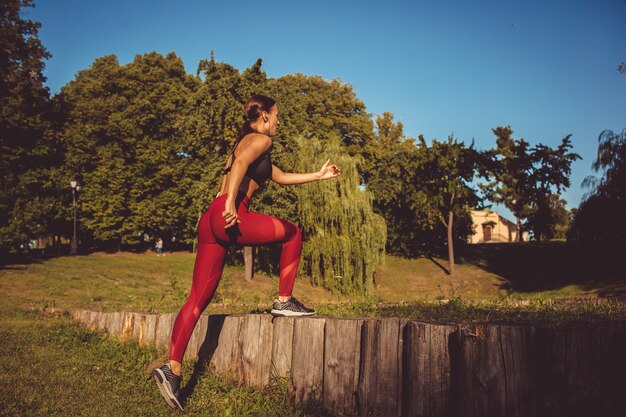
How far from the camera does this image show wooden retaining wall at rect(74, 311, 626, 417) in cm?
268

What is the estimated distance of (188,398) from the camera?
4.38 metres

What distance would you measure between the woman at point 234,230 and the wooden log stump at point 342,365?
58 centimetres

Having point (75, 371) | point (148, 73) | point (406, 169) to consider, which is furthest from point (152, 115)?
point (75, 371)

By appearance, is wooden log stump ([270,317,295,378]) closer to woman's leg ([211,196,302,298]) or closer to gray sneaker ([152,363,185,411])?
woman's leg ([211,196,302,298])

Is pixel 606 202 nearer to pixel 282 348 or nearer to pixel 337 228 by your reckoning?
pixel 337 228

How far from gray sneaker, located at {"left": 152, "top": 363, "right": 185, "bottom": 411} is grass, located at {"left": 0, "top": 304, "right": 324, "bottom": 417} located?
23 cm

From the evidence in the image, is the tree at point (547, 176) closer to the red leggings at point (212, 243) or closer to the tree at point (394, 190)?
the tree at point (394, 190)

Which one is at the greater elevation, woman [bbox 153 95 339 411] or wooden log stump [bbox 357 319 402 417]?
woman [bbox 153 95 339 411]

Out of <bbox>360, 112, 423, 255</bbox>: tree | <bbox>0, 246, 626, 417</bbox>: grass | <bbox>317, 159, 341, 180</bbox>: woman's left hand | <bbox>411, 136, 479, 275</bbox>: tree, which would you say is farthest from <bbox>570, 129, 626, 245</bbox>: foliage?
<bbox>317, 159, 341, 180</bbox>: woman's left hand

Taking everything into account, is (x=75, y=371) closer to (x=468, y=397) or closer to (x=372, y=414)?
(x=372, y=414)

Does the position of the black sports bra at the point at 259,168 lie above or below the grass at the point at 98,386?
above

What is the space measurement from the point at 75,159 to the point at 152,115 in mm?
6585

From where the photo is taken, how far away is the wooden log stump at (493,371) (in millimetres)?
2832

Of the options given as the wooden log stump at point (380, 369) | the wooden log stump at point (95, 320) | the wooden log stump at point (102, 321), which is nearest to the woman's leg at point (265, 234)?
the wooden log stump at point (380, 369)
